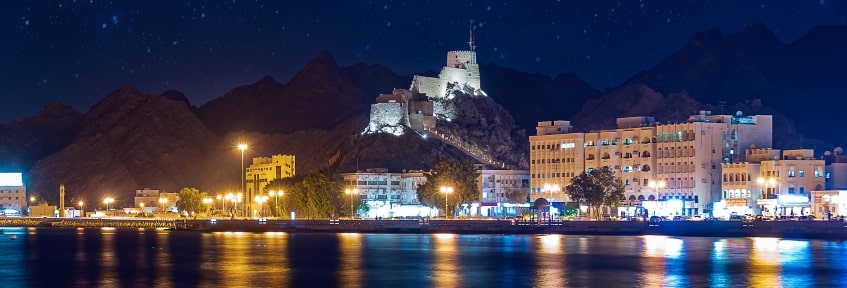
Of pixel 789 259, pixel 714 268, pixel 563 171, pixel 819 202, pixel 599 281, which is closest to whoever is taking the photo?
pixel 599 281

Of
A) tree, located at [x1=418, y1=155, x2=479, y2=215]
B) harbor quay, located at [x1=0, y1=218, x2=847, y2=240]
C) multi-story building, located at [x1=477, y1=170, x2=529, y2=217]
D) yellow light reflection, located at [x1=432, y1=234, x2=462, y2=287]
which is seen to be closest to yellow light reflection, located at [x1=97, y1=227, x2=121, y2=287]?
yellow light reflection, located at [x1=432, y1=234, x2=462, y2=287]

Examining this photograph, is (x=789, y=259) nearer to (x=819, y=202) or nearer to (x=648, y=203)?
(x=819, y=202)

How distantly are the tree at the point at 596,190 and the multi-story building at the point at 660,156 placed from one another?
4562mm

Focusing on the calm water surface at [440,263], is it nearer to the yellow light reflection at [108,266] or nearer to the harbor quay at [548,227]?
the yellow light reflection at [108,266]

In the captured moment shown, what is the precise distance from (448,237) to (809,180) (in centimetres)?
4478

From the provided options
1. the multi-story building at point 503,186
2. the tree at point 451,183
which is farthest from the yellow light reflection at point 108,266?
the multi-story building at point 503,186

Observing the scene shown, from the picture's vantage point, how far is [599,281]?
61625mm

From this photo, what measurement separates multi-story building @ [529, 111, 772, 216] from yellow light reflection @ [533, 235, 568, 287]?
40991 mm

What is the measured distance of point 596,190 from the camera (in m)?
144

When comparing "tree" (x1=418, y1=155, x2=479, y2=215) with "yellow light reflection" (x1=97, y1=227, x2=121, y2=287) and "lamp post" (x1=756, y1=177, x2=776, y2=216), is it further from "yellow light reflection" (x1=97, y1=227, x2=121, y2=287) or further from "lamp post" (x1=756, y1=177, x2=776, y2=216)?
"yellow light reflection" (x1=97, y1=227, x2=121, y2=287)

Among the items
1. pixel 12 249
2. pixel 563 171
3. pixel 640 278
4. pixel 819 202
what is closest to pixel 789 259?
pixel 640 278

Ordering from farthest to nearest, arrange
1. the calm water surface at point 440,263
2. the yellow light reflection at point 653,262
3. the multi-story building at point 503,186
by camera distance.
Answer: the multi-story building at point 503,186 → the calm water surface at point 440,263 → the yellow light reflection at point 653,262

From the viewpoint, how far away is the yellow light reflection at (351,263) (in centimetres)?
6481

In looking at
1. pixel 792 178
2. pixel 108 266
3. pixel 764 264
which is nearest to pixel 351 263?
pixel 108 266
